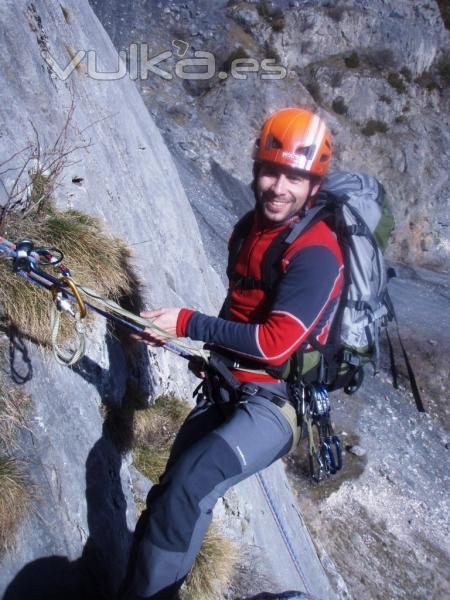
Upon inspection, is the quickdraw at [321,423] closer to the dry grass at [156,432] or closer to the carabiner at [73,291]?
the dry grass at [156,432]

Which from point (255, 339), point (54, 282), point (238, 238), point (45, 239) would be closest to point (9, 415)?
point (54, 282)

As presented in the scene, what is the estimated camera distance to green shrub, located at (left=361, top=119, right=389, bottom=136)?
2955cm

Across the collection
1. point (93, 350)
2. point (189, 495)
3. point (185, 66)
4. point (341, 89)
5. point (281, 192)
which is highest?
point (341, 89)

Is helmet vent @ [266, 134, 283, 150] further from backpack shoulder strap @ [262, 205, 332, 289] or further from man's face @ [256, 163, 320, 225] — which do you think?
backpack shoulder strap @ [262, 205, 332, 289]

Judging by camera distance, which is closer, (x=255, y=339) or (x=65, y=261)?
(x=255, y=339)

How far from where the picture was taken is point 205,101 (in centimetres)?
2630

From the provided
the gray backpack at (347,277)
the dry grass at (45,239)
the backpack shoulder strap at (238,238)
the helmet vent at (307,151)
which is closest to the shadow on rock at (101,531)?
the dry grass at (45,239)

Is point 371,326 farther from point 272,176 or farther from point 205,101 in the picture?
point 205,101

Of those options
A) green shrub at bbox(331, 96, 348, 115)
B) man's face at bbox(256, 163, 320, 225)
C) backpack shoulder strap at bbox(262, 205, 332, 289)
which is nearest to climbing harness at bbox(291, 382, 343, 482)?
backpack shoulder strap at bbox(262, 205, 332, 289)

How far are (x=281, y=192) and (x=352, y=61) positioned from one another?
30.4m

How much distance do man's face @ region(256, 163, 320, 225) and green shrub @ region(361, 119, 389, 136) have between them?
91.3 feet

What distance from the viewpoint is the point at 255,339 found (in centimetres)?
357

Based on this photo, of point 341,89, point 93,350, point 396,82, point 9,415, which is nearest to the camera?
point 9,415

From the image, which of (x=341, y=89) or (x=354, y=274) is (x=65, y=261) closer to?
(x=354, y=274)
